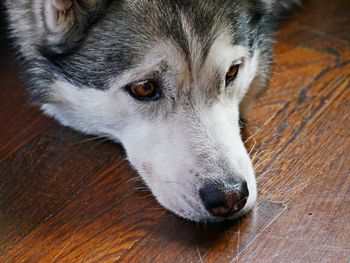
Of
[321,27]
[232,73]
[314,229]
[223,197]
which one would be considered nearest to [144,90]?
[232,73]

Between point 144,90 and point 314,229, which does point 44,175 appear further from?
point 314,229

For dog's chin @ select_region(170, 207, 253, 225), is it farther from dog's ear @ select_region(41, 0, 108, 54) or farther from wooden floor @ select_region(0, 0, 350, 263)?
dog's ear @ select_region(41, 0, 108, 54)

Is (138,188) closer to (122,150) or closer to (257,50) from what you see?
(122,150)

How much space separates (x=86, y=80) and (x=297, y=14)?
1.48 meters

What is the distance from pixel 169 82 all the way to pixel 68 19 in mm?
395

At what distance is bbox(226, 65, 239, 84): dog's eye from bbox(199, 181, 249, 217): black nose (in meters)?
0.41

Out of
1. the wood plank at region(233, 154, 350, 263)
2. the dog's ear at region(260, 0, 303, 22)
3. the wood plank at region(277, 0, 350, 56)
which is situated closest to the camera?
the wood plank at region(233, 154, 350, 263)

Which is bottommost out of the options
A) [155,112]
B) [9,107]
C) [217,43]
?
[9,107]

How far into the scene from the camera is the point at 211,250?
Result: 1938 millimetres

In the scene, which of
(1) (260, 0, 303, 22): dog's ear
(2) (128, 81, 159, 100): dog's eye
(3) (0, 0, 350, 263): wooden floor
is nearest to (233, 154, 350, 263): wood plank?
(3) (0, 0, 350, 263): wooden floor

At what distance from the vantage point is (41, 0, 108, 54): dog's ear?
205cm

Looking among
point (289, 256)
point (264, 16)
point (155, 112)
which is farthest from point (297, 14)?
point (289, 256)

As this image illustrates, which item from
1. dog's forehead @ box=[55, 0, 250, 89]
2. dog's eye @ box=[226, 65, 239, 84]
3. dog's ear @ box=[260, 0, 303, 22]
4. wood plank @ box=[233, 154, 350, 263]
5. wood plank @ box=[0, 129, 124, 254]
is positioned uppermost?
dog's forehead @ box=[55, 0, 250, 89]

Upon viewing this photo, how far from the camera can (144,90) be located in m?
2.06
